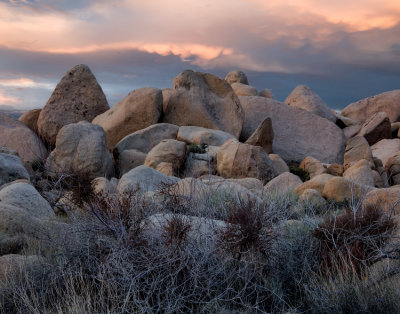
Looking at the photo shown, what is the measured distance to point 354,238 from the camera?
600 centimetres

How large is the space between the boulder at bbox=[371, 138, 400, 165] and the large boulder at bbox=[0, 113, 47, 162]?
14950 millimetres

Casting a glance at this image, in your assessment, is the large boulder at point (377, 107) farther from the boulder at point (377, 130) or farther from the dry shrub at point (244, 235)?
the dry shrub at point (244, 235)

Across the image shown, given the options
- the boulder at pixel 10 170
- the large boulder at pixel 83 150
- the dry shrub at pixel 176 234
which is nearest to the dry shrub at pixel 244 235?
the dry shrub at pixel 176 234

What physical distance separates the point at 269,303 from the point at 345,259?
3.85ft

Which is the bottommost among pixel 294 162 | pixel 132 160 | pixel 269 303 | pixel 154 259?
pixel 294 162

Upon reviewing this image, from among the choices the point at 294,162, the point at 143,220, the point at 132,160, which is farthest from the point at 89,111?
the point at 143,220

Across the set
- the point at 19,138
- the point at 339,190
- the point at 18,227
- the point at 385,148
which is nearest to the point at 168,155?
the point at 339,190

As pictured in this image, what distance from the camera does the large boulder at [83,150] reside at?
50.1 ft

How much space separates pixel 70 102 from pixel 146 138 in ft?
15.4

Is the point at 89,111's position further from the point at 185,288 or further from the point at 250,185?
the point at 185,288

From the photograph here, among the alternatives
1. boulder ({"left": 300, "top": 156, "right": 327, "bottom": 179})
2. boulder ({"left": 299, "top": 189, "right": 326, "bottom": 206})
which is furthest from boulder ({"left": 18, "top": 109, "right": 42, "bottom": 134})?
boulder ({"left": 299, "top": 189, "right": 326, "bottom": 206})

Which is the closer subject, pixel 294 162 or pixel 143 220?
pixel 143 220

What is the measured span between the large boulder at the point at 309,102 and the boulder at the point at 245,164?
1210 centimetres

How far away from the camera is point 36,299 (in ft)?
15.7
